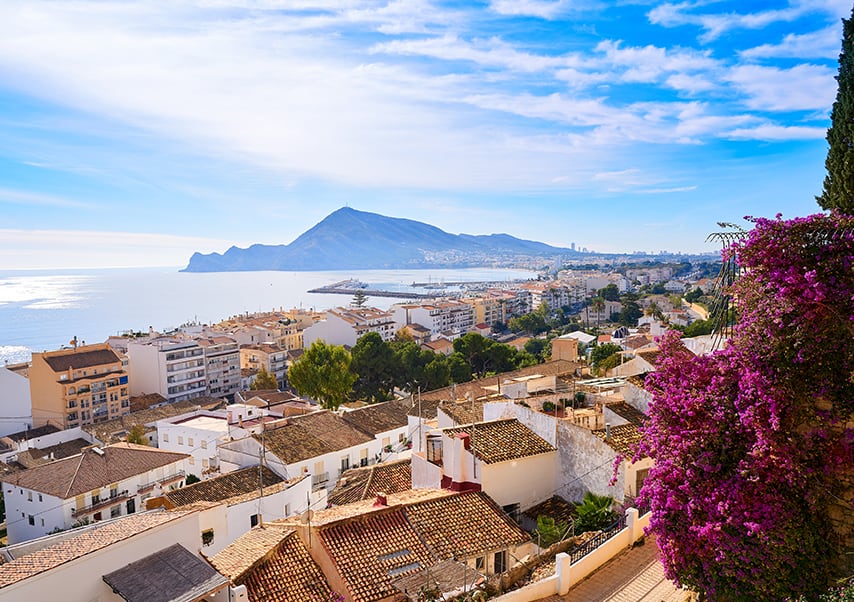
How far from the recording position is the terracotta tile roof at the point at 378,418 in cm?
2834

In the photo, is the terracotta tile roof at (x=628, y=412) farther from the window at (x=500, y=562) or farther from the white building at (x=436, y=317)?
the white building at (x=436, y=317)

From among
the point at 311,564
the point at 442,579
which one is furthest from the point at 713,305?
the point at 311,564

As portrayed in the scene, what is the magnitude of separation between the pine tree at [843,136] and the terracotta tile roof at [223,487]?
1611 centimetres

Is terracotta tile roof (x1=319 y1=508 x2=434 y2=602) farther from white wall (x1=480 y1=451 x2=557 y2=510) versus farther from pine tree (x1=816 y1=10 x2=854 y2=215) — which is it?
pine tree (x1=816 y1=10 x2=854 y2=215)

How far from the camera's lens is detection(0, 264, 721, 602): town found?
9297 mm

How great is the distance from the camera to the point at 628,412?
1482cm

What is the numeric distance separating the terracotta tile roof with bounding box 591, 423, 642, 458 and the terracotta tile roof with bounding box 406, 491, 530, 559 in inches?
100

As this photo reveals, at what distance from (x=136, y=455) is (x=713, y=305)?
26495 millimetres

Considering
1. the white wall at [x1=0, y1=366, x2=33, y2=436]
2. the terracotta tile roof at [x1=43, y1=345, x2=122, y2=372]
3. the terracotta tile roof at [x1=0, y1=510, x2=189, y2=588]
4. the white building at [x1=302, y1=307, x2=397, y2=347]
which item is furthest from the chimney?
the white building at [x1=302, y1=307, x2=397, y2=347]

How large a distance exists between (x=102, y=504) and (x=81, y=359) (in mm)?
26844

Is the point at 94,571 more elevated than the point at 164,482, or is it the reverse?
the point at 94,571

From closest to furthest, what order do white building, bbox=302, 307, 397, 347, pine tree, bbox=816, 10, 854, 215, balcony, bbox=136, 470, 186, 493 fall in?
pine tree, bbox=816, 10, 854, 215, balcony, bbox=136, 470, 186, 493, white building, bbox=302, 307, 397, 347

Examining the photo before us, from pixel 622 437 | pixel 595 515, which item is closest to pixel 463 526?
pixel 595 515

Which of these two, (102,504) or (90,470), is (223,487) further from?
(90,470)
